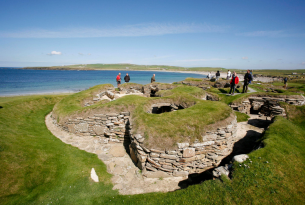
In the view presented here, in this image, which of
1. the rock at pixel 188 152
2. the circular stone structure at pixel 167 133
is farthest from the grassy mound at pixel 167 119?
the rock at pixel 188 152

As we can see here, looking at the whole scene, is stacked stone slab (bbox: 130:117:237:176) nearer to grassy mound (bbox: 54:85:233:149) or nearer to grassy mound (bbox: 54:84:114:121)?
grassy mound (bbox: 54:85:233:149)

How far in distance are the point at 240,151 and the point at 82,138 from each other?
38.3 feet

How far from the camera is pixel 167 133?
25.7 feet

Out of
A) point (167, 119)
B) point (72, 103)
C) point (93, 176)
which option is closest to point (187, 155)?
point (167, 119)

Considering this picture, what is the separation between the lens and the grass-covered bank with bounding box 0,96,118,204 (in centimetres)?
577

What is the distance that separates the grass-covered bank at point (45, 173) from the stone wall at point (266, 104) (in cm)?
1512

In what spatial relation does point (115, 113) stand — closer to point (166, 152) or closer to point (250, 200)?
point (166, 152)

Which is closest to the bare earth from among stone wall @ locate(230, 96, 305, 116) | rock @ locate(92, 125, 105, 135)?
rock @ locate(92, 125, 105, 135)

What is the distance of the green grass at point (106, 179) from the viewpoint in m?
5.29

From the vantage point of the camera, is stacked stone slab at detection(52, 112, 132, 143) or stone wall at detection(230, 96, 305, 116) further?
stone wall at detection(230, 96, 305, 116)

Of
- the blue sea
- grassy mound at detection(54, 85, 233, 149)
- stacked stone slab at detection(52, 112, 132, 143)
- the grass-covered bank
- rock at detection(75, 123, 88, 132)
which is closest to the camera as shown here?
the grass-covered bank

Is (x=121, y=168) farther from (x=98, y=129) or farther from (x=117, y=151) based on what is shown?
(x=98, y=129)

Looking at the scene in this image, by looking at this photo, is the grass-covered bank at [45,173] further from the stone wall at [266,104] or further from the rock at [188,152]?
the stone wall at [266,104]

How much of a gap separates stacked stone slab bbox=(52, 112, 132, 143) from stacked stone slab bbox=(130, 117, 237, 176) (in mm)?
Result: 2925
